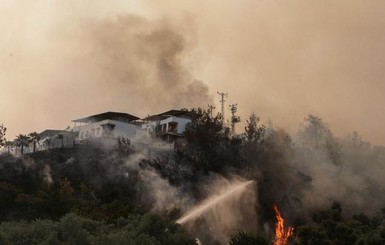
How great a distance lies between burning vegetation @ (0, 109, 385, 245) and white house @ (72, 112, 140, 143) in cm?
1728

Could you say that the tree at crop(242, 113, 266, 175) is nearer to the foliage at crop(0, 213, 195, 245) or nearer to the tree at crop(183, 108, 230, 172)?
the tree at crop(183, 108, 230, 172)

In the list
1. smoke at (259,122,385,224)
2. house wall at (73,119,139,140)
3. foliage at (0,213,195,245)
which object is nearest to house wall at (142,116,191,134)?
house wall at (73,119,139,140)

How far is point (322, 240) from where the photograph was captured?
236 ft

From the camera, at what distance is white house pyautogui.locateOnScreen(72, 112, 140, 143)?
5039 inches

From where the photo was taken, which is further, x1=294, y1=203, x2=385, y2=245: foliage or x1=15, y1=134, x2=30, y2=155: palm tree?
x1=15, y1=134, x2=30, y2=155: palm tree

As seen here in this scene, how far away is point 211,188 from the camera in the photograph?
101 meters

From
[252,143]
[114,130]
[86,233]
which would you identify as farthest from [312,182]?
[86,233]

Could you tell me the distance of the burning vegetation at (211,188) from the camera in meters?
80.2

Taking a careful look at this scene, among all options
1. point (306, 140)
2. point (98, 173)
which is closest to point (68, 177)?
point (98, 173)

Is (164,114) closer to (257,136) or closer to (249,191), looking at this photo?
(257,136)

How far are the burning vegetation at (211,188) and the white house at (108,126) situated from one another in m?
17.3

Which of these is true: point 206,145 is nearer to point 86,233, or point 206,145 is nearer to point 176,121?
point 176,121

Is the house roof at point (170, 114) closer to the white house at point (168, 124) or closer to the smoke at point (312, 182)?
the white house at point (168, 124)

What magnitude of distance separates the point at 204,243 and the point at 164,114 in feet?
187
